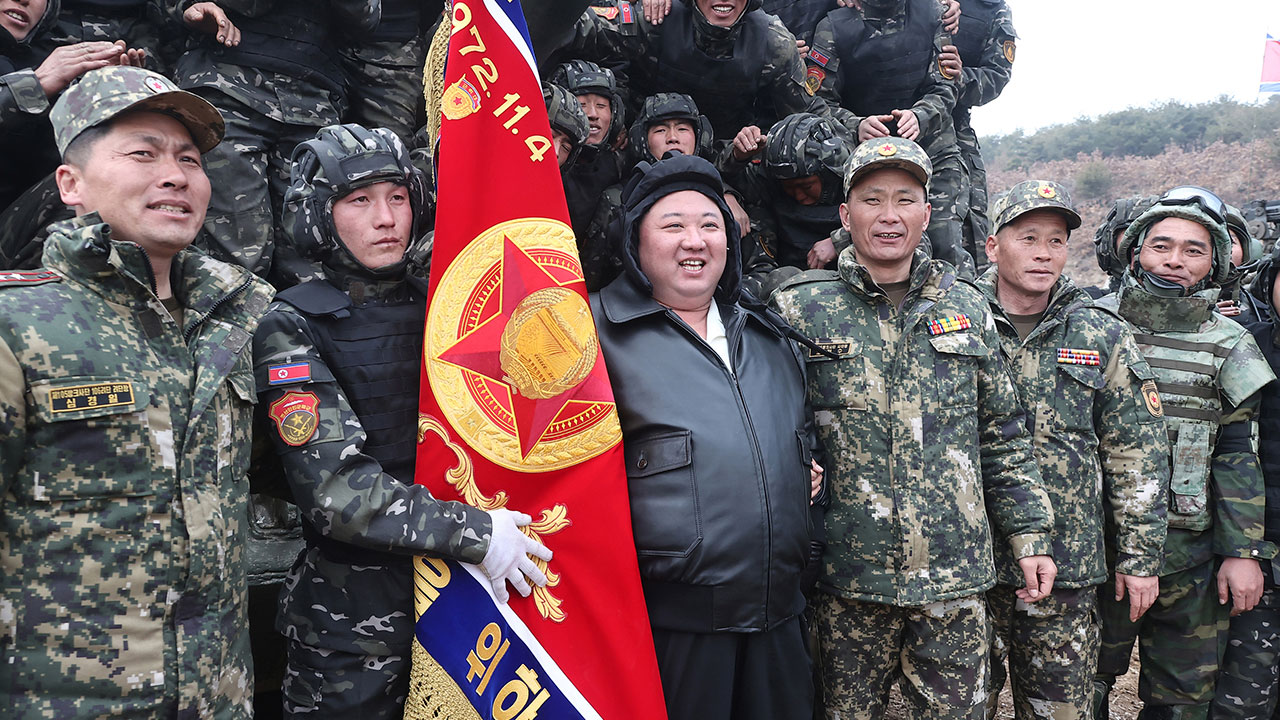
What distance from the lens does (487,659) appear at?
7.43 ft

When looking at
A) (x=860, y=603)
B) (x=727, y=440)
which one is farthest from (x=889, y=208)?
(x=860, y=603)

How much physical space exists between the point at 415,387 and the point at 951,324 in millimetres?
1981

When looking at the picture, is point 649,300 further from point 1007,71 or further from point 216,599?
point 1007,71

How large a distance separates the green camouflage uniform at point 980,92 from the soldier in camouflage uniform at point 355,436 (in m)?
6.41

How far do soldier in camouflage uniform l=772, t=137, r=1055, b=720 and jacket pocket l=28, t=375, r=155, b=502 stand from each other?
222 cm

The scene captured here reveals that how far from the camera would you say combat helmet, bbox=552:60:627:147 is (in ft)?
15.3

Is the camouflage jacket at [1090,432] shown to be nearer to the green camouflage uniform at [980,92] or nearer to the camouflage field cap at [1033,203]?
the camouflage field cap at [1033,203]

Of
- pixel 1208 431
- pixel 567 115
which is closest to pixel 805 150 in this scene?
pixel 567 115

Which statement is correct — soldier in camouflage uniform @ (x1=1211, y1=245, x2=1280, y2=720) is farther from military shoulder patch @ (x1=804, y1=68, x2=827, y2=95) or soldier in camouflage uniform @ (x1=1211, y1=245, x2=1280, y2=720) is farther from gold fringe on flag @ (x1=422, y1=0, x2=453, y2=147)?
gold fringe on flag @ (x1=422, y1=0, x2=453, y2=147)

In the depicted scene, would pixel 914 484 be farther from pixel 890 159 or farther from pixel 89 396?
pixel 89 396

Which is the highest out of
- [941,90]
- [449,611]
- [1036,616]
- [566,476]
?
[941,90]

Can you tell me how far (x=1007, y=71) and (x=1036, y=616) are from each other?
6358 mm

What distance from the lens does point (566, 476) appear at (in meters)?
2.40

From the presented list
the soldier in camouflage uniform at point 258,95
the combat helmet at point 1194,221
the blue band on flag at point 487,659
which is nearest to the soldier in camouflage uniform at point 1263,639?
the combat helmet at point 1194,221
